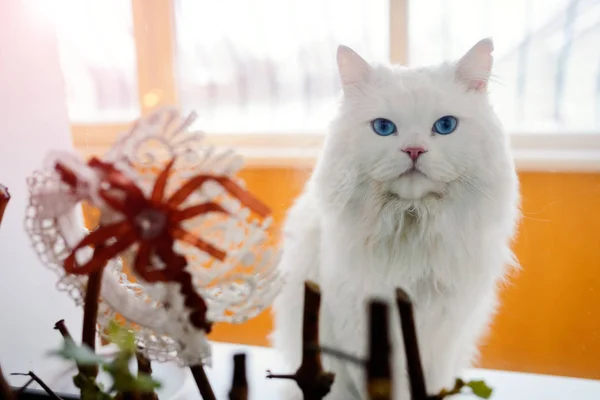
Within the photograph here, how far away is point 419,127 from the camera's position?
64 cm

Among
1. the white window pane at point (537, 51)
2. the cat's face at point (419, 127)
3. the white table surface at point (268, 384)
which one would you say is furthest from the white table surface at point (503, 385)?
the white window pane at point (537, 51)

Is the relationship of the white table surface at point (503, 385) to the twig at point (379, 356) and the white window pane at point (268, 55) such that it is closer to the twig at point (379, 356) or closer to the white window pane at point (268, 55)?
the twig at point (379, 356)

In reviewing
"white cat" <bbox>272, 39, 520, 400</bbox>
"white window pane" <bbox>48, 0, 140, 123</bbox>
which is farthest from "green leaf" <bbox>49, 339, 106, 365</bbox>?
"white window pane" <bbox>48, 0, 140, 123</bbox>

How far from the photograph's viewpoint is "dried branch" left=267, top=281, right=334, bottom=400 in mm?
329

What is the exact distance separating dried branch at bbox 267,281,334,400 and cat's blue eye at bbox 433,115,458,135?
14.7 inches

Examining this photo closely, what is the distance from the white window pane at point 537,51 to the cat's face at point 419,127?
23.5 inches

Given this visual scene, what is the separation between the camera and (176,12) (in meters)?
1.46

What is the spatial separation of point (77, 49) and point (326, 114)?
777 millimetres

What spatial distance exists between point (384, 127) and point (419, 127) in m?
0.04

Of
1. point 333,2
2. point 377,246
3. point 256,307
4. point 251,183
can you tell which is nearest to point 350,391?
point 377,246

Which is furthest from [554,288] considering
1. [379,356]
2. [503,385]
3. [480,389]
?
[379,356]

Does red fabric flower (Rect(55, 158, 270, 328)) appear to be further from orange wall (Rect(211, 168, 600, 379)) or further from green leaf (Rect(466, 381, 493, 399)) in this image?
orange wall (Rect(211, 168, 600, 379))

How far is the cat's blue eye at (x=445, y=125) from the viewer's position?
648 millimetres

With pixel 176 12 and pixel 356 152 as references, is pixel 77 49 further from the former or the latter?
pixel 356 152
